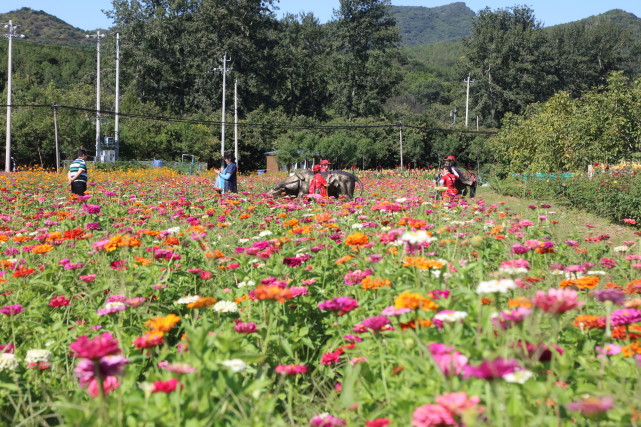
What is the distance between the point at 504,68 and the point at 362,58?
57.7ft

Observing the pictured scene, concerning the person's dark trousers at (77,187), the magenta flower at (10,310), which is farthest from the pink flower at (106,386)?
the person's dark trousers at (77,187)

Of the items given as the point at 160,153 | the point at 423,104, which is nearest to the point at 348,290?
the point at 160,153

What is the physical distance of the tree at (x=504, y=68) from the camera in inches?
2662

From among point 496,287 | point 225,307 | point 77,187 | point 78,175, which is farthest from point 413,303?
point 77,187

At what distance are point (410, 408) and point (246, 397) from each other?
563 millimetres

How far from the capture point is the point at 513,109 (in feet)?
222

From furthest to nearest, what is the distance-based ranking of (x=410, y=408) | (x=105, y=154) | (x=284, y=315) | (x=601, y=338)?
(x=105, y=154), (x=284, y=315), (x=601, y=338), (x=410, y=408)

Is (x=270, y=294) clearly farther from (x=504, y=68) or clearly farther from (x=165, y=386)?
(x=504, y=68)

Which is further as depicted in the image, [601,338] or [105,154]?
[105,154]

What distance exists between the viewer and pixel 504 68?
226ft

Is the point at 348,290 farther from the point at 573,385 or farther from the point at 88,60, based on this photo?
the point at 88,60

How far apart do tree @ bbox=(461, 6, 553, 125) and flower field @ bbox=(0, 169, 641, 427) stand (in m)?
66.5

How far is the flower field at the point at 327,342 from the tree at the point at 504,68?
66540mm

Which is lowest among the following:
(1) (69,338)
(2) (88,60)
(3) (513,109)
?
(1) (69,338)
